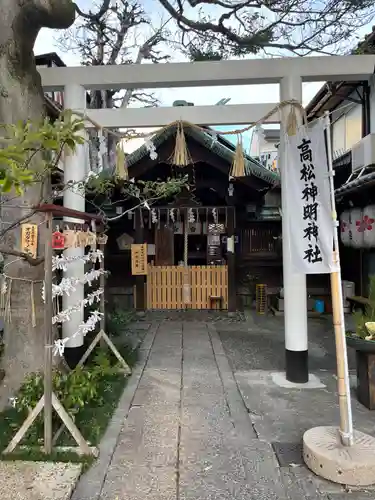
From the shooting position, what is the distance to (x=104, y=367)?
18.5ft

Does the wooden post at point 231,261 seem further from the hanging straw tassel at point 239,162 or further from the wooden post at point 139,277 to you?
the hanging straw tassel at point 239,162

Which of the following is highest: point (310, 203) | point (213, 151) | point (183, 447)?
point (213, 151)

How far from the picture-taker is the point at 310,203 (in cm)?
430

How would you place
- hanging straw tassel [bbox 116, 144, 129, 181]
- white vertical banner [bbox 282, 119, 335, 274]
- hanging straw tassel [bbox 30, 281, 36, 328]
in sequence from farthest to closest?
hanging straw tassel [bbox 116, 144, 129, 181]
hanging straw tassel [bbox 30, 281, 36, 328]
white vertical banner [bbox 282, 119, 335, 274]

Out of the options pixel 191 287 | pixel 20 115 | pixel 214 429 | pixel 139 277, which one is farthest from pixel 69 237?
pixel 191 287

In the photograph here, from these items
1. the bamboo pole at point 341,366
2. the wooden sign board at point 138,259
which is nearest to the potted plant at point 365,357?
the bamboo pole at point 341,366

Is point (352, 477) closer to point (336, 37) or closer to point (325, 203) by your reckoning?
point (325, 203)

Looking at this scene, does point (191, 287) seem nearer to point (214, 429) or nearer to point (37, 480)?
point (214, 429)

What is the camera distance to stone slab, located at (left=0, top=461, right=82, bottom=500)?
121 inches

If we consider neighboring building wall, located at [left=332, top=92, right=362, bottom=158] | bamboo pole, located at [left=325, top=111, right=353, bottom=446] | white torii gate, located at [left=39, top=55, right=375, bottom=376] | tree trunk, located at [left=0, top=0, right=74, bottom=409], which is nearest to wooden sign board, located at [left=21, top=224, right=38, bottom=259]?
tree trunk, located at [left=0, top=0, right=74, bottom=409]

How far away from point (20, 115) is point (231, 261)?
7488 millimetres

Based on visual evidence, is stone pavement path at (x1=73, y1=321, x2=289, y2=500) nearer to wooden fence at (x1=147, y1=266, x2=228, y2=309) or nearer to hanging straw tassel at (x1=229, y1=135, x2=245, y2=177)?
hanging straw tassel at (x1=229, y1=135, x2=245, y2=177)

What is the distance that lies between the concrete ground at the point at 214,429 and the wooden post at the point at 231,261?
3.45 metres

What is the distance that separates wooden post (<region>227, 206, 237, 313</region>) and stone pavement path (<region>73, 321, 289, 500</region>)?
4.81 meters
